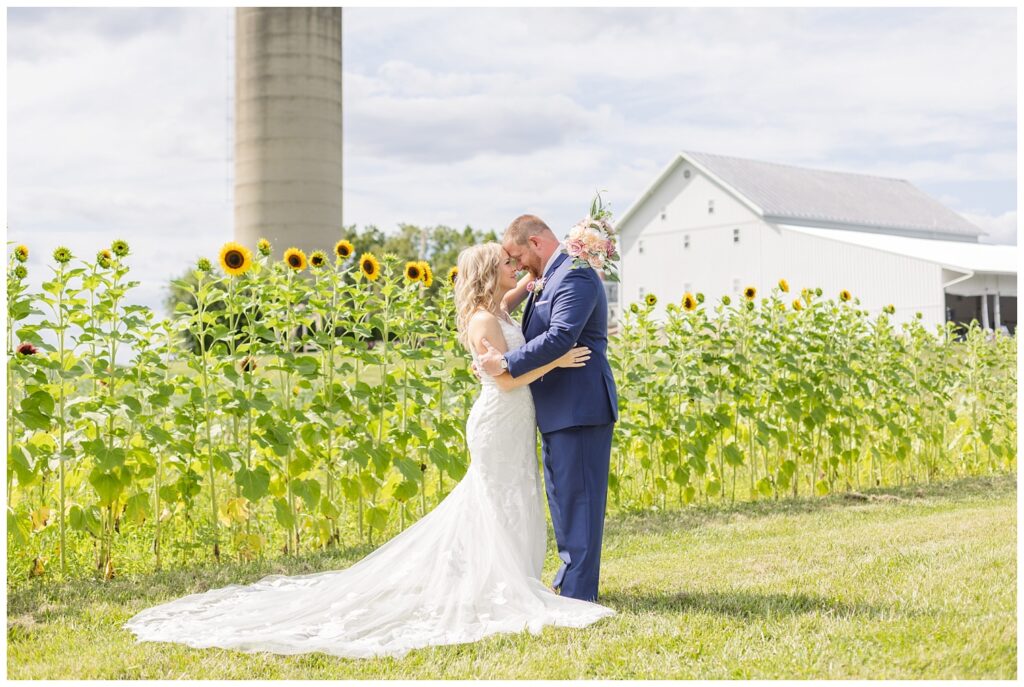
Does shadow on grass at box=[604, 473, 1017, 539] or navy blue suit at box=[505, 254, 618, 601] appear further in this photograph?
shadow on grass at box=[604, 473, 1017, 539]

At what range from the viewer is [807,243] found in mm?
31734

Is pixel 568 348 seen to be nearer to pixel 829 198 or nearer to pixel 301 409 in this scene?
pixel 301 409

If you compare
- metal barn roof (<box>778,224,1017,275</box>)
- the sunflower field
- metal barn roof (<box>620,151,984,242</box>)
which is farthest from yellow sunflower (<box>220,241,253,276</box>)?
metal barn roof (<box>620,151,984,242</box>)

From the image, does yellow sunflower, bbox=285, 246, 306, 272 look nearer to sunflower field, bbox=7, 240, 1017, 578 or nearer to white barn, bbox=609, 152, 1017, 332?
sunflower field, bbox=7, 240, 1017, 578

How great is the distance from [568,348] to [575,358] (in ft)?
0.31

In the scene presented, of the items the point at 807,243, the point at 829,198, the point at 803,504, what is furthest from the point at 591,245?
the point at 829,198

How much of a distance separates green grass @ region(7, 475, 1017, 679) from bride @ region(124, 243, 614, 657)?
203mm

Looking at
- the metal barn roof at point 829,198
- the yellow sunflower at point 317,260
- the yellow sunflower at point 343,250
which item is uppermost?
the metal barn roof at point 829,198

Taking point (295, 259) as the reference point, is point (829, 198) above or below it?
above

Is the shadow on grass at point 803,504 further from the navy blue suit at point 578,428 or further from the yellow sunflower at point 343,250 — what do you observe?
the yellow sunflower at point 343,250

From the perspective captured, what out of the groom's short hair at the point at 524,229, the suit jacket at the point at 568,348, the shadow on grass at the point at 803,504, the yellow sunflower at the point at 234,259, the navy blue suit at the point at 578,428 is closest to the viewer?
the suit jacket at the point at 568,348

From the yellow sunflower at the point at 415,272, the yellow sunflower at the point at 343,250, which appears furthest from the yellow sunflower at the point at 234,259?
the yellow sunflower at the point at 415,272

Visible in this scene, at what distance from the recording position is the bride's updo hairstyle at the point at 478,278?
491cm

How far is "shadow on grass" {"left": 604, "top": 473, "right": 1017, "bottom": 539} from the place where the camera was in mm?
7418
